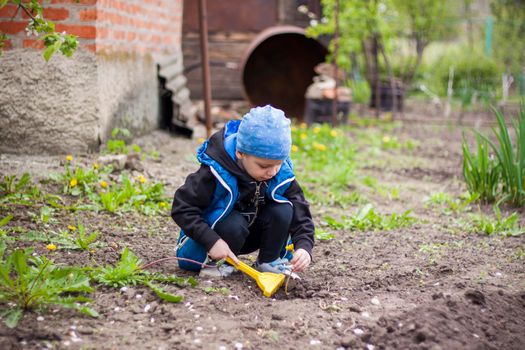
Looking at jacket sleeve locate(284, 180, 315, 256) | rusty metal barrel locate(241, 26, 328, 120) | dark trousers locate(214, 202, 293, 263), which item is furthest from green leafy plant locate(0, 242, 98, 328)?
rusty metal barrel locate(241, 26, 328, 120)

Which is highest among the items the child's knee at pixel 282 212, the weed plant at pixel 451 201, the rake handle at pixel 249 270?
the child's knee at pixel 282 212

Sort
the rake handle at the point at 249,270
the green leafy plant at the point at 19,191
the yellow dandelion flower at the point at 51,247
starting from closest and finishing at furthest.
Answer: the rake handle at the point at 249,270, the yellow dandelion flower at the point at 51,247, the green leafy plant at the point at 19,191

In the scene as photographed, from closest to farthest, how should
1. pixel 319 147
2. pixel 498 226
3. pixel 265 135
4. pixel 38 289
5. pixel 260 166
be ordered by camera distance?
pixel 38 289 → pixel 265 135 → pixel 260 166 → pixel 498 226 → pixel 319 147

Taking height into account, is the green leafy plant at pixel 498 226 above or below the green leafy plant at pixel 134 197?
below

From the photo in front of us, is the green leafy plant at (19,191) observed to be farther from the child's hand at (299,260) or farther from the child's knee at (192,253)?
the child's hand at (299,260)

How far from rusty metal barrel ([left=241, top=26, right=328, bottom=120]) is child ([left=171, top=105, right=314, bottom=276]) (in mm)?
6800

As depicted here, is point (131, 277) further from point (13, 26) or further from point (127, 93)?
point (127, 93)

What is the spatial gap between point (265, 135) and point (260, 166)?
162 mm

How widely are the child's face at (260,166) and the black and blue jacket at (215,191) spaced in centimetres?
5

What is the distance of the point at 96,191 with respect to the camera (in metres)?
4.04

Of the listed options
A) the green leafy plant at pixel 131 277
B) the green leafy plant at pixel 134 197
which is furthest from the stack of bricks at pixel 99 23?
the green leafy plant at pixel 131 277

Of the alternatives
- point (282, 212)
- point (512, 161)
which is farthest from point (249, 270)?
point (512, 161)

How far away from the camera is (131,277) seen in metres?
2.73

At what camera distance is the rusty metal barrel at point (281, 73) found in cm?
973
